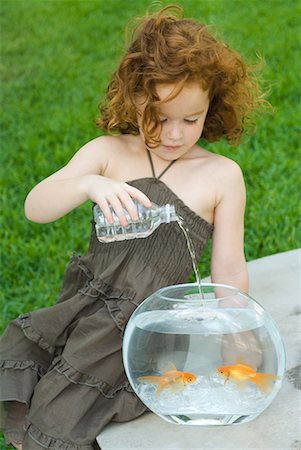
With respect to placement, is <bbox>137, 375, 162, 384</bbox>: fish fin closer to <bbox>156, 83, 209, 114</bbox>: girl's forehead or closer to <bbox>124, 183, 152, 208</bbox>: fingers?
<bbox>124, 183, 152, 208</bbox>: fingers

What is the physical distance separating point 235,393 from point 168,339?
0.26 meters

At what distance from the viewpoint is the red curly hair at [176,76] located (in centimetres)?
278

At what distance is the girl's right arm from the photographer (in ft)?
8.33

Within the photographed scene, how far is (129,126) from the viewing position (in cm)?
309

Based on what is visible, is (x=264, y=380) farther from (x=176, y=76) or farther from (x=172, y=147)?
(x=176, y=76)

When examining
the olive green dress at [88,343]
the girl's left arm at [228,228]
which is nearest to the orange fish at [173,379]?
the olive green dress at [88,343]

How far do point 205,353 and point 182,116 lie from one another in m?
0.79

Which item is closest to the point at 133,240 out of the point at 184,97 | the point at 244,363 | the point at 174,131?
the point at 174,131

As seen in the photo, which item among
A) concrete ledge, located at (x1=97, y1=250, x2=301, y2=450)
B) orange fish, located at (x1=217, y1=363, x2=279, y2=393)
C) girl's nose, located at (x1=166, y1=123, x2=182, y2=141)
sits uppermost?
girl's nose, located at (x1=166, y1=123, x2=182, y2=141)

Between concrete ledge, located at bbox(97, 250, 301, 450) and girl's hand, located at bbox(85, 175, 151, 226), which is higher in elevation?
girl's hand, located at bbox(85, 175, 151, 226)

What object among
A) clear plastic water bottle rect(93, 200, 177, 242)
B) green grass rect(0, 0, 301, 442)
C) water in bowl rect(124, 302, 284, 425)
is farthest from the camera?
green grass rect(0, 0, 301, 442)

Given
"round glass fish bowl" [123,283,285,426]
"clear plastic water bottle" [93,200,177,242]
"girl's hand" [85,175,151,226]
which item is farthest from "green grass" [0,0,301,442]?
"round glass fish bowl" [123,283,285,426]

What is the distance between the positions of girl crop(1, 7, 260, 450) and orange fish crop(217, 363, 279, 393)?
40 centimetres

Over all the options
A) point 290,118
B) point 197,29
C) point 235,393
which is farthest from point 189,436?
point 290,118
